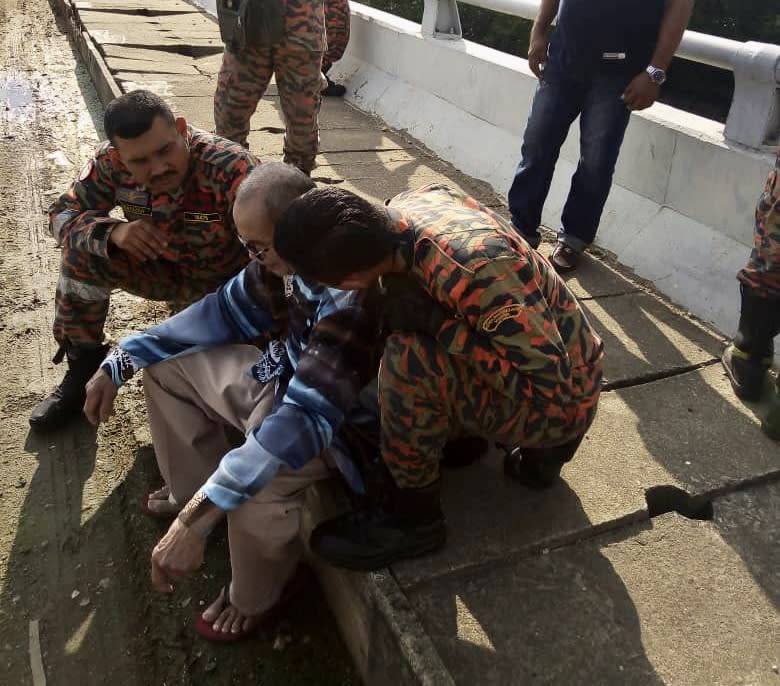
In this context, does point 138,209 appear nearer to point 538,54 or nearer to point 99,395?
point 99,395

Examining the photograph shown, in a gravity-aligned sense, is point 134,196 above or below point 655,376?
above

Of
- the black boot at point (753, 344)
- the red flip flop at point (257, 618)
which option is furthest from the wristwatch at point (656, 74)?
the red flip flop at point (257, 618)

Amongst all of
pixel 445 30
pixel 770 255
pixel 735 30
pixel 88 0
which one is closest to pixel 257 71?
pixel 445 30

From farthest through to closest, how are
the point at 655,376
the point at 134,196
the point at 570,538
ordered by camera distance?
1. the point at 655,376
2. the point at 134,196
3. the point at 570,538

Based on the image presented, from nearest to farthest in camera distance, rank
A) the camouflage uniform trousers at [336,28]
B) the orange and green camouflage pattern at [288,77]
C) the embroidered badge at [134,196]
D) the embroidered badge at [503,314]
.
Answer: the embroidered badge at [503,314]
the embroidered badge at [134,196]
the orange and green camouflage pattern at [288,77]
the camouflage uniform trousers at [336,28]

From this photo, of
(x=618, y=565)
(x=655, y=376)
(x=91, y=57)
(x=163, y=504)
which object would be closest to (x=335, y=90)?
(x=91, y=57)

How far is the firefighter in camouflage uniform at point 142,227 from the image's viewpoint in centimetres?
241

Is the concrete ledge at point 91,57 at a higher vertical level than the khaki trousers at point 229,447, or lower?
lower

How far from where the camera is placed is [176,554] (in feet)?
5.41

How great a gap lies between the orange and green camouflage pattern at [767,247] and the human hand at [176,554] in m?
1.94

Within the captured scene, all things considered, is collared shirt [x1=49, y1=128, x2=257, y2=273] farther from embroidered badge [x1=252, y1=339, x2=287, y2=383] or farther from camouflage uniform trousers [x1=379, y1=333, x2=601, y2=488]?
camouflage uniform trousers [x1=379, y1=333, x2=601, y2=488]

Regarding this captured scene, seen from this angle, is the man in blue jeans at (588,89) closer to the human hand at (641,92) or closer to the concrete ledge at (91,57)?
the human hand at (641,92)

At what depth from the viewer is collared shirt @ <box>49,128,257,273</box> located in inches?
99.7

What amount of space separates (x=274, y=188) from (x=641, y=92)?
1816mm
